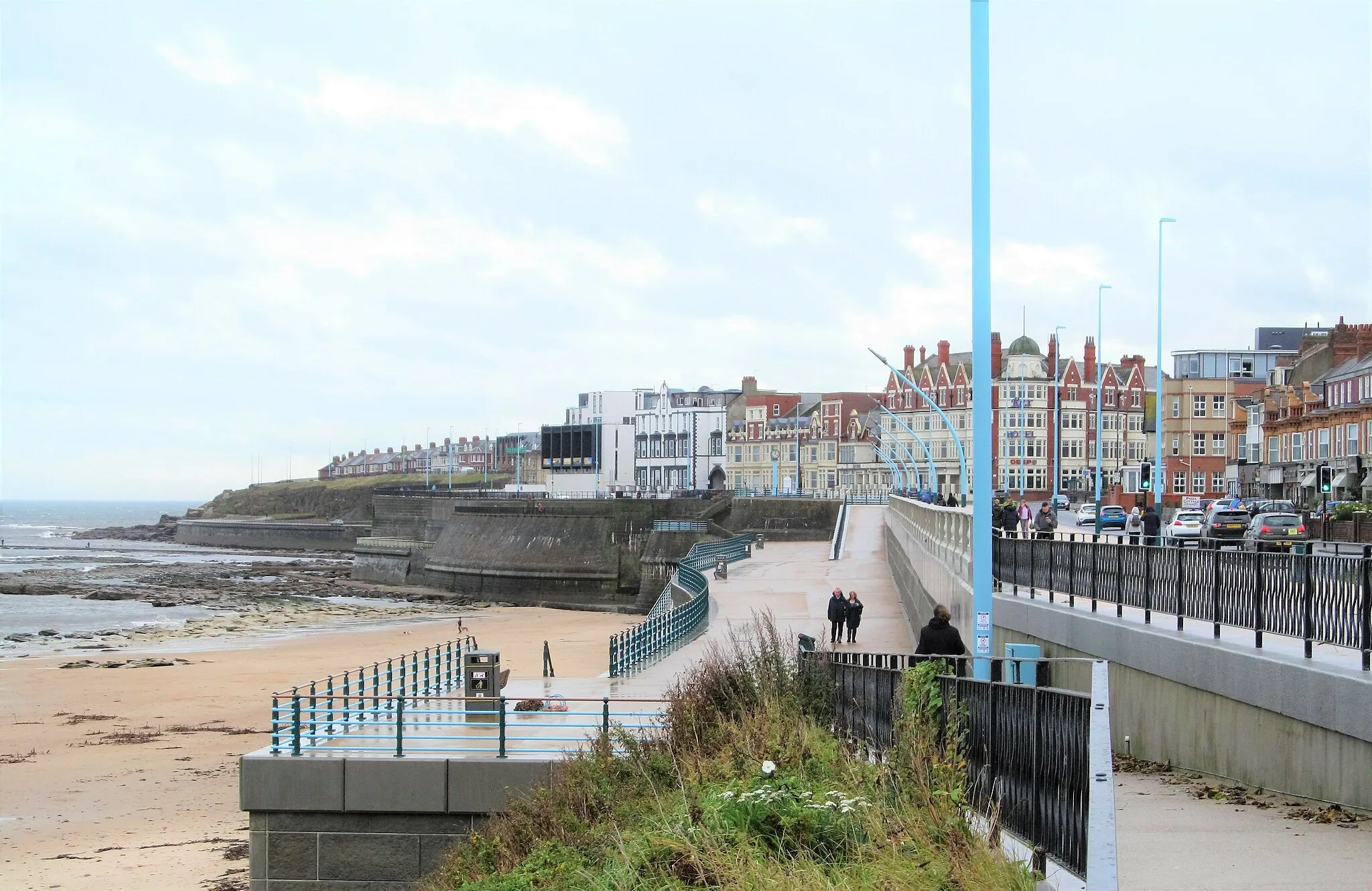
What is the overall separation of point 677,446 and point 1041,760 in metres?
115

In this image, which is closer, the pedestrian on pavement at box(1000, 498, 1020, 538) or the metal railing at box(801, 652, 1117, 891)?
the metal railing at box(801, 652, 1117, 891)

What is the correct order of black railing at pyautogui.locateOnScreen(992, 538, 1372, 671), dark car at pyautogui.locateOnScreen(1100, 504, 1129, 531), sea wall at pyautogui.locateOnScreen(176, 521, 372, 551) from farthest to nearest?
sea wall at pyautogui.locateOnScreen(176, 521, 372, 551), dark car at pyautogui.locateOnScreen(1100, 504, 1129, 531), black railing at pyautogui.locateOnScreen(992, 538, 1372, 671)

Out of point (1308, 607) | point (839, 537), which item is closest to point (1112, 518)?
point (839, 537)

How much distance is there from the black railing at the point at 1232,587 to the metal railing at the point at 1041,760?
293cm

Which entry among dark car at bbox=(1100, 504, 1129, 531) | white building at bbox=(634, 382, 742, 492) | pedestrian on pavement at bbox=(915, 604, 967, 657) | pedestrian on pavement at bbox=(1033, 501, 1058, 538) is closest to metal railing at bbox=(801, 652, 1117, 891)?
pedestrian on pavement at bbox=(915, 604, 967, 657)

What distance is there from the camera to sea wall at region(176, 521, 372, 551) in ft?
465

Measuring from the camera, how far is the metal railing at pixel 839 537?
60.8 meters

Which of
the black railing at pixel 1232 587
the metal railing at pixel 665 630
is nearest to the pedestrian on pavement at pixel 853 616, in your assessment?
the metal railing at pixel 665 630

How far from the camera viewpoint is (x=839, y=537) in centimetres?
6588

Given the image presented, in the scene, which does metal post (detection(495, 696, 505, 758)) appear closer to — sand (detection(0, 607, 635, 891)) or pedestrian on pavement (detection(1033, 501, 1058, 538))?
sand (detection(0, 607, 635, 891))

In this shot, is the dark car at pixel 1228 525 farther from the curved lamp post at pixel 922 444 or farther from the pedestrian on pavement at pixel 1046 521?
the curved lamp post at pixel 922 444

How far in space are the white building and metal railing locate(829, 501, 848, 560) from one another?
3901 cm

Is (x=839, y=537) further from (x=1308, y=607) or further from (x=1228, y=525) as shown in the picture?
(x=1308, y=607)

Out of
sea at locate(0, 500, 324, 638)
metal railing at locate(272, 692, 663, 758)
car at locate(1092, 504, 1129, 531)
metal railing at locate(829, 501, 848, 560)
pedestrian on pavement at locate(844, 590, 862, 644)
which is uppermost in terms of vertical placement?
car at locate(1092, 504, 1129, 531)
